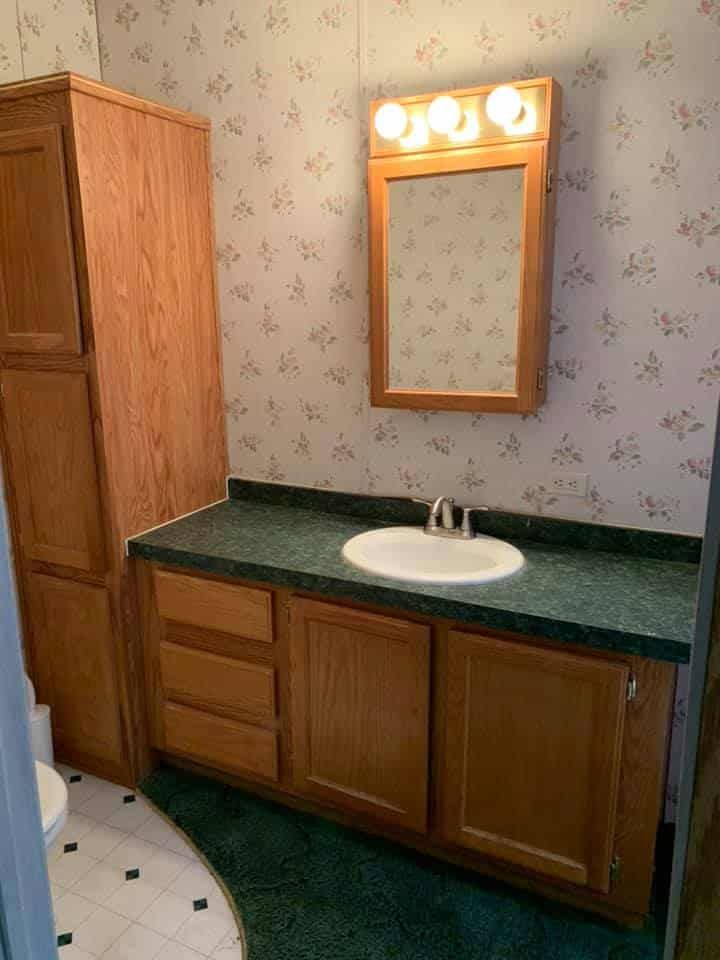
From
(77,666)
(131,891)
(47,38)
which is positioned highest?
(47,38)

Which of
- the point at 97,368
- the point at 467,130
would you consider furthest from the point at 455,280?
the point at 97,368

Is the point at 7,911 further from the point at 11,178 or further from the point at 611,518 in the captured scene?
the point at 11,178

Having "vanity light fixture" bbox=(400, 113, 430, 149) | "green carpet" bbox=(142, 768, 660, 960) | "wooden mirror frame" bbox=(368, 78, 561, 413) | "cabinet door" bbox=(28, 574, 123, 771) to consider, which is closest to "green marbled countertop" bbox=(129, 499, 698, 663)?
"cabinet door" bbox=(28, 574, 123, 771)

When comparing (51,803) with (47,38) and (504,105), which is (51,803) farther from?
(47,38)

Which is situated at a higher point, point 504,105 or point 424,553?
point 504,105

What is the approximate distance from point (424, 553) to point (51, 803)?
44.9 inches

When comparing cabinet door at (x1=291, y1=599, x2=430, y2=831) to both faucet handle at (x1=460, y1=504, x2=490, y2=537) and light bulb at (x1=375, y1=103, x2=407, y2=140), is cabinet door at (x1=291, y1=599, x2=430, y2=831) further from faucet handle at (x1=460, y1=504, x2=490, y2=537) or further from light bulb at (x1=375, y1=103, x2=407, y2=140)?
light bulb at (x1=375, y1=103, x2=407, y2=140)

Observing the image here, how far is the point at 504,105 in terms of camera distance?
1834 mm

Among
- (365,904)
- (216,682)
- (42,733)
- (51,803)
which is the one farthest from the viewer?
(42,733)

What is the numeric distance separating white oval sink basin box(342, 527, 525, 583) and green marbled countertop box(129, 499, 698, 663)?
0.16 feet

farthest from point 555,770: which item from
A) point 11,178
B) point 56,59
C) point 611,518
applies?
point 56,59

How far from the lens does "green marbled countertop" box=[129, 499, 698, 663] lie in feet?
5.32

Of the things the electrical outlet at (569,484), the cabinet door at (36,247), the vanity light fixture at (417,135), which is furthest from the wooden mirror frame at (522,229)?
the cabinet door at (36,247)

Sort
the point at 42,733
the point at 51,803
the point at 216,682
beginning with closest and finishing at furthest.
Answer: the point at 51,803 → the point at 216,682 → the point at 42,733
